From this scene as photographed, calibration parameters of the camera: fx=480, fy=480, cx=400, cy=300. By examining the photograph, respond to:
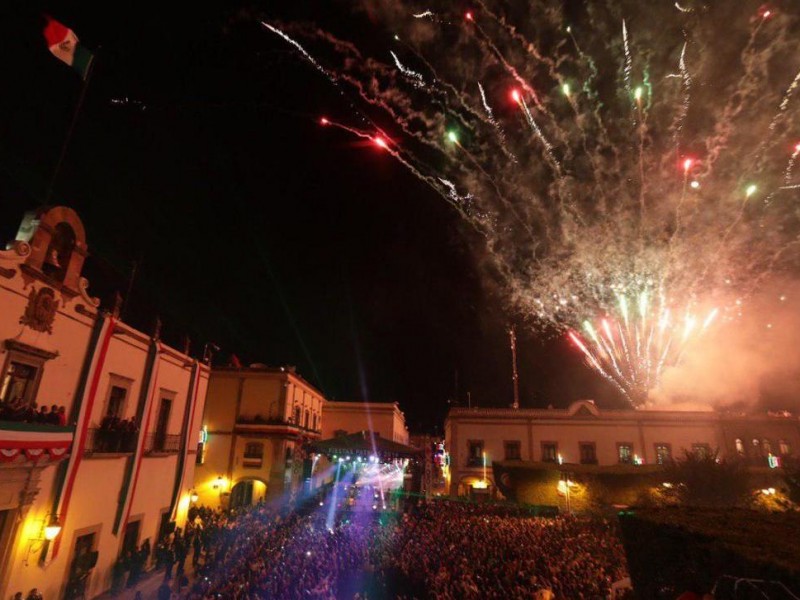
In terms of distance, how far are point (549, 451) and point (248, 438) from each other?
20.8m

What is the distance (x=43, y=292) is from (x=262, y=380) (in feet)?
62.9

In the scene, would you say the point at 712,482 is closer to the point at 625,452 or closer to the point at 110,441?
the point at 625,452

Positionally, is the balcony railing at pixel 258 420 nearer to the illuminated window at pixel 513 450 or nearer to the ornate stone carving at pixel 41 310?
the illuminated window at pixel 513 450

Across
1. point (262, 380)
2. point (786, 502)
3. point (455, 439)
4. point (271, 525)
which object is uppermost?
point (262, 380)

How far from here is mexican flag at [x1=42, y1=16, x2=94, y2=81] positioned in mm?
10633

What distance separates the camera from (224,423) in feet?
93.9

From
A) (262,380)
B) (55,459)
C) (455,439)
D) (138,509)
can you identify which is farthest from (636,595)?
(455,439)

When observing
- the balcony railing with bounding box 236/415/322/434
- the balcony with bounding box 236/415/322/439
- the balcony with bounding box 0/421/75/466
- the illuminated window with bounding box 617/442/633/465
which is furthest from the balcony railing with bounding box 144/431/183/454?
the illuminated window with bounding box 617/442/633/465

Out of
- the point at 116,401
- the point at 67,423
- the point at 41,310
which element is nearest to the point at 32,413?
the point at 67,423

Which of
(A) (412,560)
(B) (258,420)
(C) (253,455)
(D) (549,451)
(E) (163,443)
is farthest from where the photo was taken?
(D) (549,451)

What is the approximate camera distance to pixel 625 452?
111 feet

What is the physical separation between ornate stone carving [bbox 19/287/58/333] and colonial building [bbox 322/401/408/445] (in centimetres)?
3511

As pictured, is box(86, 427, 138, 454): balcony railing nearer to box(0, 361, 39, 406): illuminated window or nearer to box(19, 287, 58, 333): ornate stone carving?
box(0, 361, 39, 406): illuminated window

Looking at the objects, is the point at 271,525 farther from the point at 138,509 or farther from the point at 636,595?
the point at 636,595
